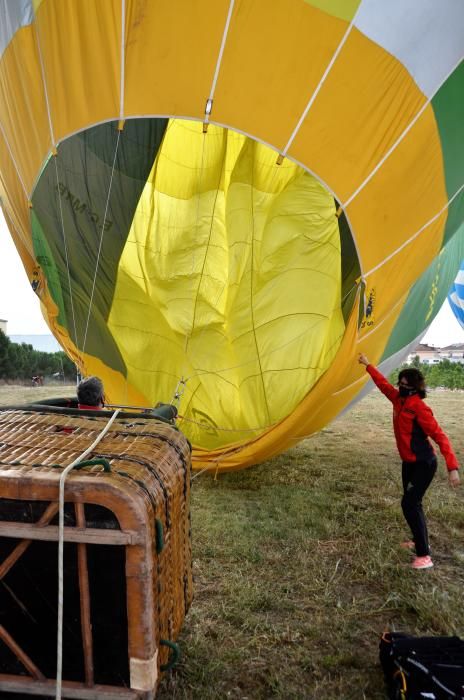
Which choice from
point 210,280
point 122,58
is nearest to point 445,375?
point 210,280

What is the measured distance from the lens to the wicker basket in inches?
53.2

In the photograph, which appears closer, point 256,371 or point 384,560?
point 384,560

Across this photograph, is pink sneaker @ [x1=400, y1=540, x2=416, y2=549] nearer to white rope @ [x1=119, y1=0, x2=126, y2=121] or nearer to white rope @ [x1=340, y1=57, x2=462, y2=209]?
white rope @ [x1=340, y1=57, x2=462, y2=209]

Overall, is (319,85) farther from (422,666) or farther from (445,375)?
(445,375)

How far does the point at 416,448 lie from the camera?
2748 millimetres

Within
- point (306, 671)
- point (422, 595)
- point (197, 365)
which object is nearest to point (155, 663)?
point (306, 671)

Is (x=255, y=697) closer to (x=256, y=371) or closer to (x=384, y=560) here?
(x=384, y=560)

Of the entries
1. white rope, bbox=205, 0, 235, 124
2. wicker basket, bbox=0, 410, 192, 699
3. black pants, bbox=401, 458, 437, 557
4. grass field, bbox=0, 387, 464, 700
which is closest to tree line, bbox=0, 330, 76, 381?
grass field, bbox=0, 387, 464, 700

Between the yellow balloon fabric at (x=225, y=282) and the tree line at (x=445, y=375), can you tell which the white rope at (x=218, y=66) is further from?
the tree line at (x=445, y=375)

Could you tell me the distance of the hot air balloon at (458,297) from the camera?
10.6 meters

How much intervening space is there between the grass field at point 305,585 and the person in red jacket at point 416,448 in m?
0.16

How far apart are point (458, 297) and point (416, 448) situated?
918 centimetres

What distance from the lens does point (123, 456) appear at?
1535 millimetres

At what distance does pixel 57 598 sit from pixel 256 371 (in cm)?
318
